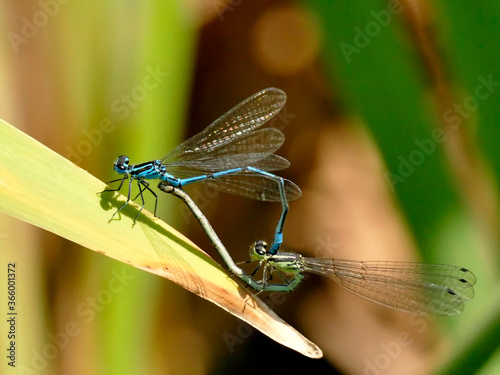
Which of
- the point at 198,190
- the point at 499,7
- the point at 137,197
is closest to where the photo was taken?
the point at 499,7

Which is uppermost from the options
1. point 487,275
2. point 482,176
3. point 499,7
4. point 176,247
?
point 499,7

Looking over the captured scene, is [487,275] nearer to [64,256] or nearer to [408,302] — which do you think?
[408,302]

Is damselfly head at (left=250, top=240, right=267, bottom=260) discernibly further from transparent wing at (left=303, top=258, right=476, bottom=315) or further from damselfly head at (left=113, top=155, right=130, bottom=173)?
damselfly head at (left=113, top=155, right=130, bottom=173)

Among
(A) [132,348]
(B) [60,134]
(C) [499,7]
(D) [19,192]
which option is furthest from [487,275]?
(B) [60,134]

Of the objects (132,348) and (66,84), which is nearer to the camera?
(132,348)

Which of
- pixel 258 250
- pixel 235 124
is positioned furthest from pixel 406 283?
pixel 235 124

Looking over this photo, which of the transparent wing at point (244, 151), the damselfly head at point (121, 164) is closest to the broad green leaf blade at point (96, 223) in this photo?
the damselfly head at point (121, 164)
